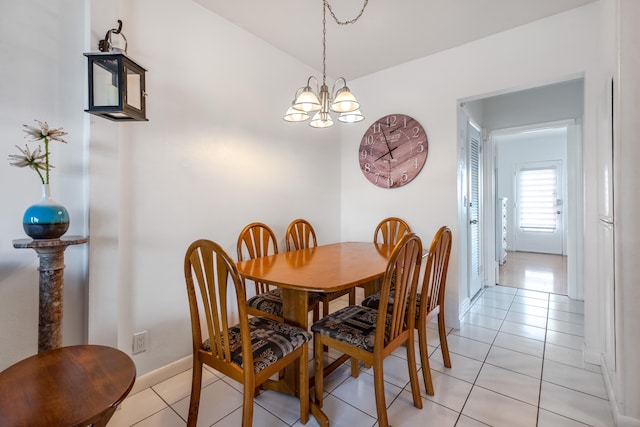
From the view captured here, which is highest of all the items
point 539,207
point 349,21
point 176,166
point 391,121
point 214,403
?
point 349,21

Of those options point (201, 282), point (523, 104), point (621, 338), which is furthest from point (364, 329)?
point (523, 104)

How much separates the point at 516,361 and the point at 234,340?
1.99 metres

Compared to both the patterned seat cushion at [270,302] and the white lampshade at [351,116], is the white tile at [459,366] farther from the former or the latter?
the white lampshade at [351,116]

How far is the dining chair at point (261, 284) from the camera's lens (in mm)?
1791

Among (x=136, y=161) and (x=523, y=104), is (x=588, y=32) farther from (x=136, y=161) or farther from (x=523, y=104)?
(x=136, y=161)

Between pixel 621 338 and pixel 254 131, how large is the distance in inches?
103

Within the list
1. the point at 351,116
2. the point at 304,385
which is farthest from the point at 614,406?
the point at 351,116

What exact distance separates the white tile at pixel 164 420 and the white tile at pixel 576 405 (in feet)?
6.47

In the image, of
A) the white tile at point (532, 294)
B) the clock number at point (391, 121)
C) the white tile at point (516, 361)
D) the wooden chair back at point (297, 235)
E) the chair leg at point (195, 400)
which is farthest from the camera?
the white tile at point (532, 294)

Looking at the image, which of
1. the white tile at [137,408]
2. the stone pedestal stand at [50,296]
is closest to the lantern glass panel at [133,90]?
the stone pedestal stand at [50,296]

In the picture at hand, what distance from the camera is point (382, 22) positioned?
2221 millimetres

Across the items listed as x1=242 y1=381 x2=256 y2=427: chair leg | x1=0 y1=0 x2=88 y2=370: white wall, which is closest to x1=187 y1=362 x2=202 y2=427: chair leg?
x1=242 y1=381 x2=256 y2=427: chair leg

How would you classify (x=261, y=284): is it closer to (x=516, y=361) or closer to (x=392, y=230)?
(x=392, y=230)

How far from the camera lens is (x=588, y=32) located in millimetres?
2047
